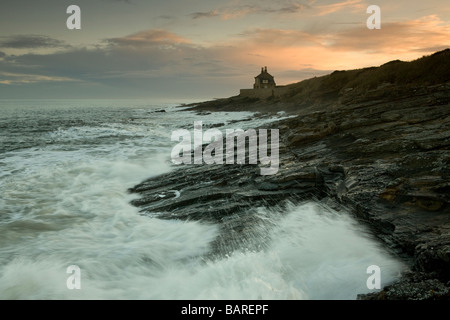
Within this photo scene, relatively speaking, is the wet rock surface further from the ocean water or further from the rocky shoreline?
the ocean water

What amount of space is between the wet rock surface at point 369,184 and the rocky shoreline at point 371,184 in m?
0.02

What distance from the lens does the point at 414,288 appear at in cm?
384

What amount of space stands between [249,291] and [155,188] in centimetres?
593

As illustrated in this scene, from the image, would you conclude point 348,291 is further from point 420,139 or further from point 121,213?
point 121,213

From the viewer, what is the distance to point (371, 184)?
651cm

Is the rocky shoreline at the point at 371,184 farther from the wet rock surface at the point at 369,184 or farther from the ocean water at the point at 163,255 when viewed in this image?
the ocean water at the point at 163,255

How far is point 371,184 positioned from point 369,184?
0.04m

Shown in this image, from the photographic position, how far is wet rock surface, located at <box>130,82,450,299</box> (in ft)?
15.3

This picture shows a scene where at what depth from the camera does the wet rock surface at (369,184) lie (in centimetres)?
467

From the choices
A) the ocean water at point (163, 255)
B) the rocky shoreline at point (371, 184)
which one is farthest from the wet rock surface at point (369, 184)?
the ocean water at point (163, 255)

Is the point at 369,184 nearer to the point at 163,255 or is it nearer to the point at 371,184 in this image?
the point at 371,184

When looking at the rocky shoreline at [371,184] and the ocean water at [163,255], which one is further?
the ocean water at [163,255]

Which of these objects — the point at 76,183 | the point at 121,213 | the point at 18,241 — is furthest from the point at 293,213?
the point at 76,183
